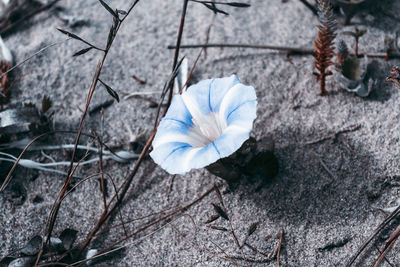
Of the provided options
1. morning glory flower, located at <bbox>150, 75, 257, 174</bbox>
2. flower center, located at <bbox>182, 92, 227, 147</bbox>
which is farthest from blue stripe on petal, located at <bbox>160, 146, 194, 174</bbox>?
flower center, located at <bbox>182, 92, 227, 147</bbox>

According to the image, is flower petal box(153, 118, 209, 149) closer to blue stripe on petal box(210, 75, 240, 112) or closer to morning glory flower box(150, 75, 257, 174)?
morning glory flower box(150, 75, 257, 174)

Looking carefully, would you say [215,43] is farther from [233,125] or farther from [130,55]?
[233,125]

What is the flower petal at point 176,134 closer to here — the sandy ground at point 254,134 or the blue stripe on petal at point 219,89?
the blue stripe on petal at point 219,89

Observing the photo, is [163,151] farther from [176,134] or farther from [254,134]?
[254,134]

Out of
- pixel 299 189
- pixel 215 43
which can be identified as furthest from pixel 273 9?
pixel 299 189

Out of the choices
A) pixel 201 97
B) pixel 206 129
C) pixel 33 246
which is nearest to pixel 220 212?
pixel 206 129

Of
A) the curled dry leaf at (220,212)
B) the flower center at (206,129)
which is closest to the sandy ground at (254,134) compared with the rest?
the curled dry leaf at (220,212)
